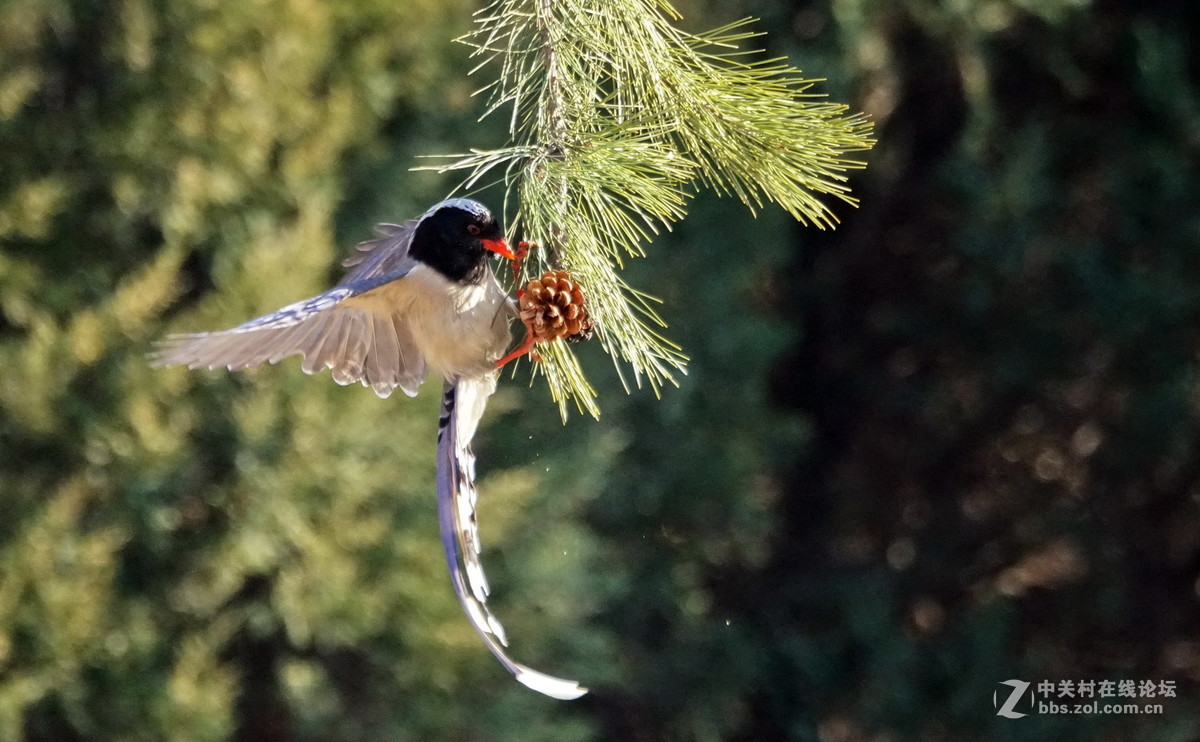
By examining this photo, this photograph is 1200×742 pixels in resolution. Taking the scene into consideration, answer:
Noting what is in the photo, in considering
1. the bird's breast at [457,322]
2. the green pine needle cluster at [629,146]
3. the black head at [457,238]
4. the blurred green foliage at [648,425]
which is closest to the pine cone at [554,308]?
the green pine needle cluster at [629,146]

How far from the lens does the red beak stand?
4.90 ft

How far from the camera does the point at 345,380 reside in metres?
1.75

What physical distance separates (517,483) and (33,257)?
1.37 metres

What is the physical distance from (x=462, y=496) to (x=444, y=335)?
21 centimetres

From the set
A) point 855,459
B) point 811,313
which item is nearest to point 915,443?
point 855,459

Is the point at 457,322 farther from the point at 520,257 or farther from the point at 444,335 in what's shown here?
the point at 520,257

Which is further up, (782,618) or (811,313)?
(811,313)

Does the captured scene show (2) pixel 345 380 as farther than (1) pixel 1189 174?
No

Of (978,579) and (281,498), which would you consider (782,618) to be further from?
(281,498)

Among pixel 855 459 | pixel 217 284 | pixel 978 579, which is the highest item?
pixel 217 284

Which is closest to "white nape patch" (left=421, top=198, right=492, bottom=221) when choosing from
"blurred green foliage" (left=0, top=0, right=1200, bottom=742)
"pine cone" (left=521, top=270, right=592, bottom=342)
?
"pine cone" (left=521, top=270, right=592, bottom=342)

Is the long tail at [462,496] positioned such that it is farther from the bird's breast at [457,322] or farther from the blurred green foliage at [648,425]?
the blurred green foliage at [648,425]

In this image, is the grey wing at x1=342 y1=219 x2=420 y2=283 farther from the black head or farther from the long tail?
the long tail

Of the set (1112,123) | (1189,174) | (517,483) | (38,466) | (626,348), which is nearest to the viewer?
(626,348)
